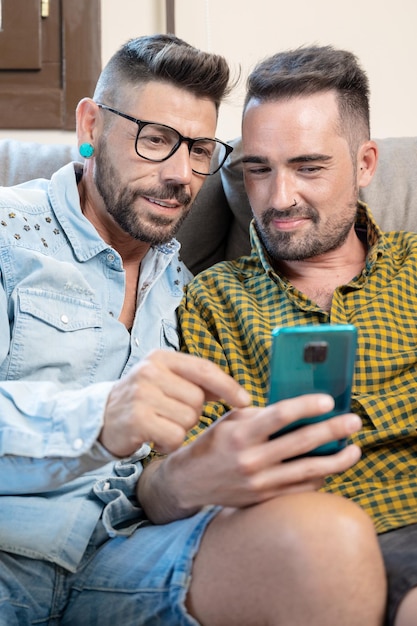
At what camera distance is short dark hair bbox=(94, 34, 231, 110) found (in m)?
1.45

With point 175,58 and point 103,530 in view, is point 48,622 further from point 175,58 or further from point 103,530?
point 175,58

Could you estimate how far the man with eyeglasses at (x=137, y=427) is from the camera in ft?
3.07

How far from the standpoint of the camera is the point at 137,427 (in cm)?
93

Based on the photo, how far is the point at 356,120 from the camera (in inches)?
65.9

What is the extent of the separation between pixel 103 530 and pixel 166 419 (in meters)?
0.31

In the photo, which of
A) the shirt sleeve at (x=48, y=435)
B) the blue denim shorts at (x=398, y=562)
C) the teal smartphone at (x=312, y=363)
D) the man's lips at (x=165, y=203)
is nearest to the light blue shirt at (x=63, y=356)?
the shirt sleeve at (x=48, y=435)

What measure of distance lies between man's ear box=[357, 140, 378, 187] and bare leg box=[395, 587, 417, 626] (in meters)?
0.93

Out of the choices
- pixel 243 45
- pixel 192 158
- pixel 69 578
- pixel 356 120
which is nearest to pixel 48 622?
pixel 69 578

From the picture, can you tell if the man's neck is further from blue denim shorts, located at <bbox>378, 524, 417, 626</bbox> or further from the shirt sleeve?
the shirt sleeve

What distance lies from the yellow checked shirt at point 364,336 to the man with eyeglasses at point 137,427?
0.27 feet

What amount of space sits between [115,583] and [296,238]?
76 cm

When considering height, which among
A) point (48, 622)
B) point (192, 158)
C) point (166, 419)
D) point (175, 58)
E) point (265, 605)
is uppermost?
point (175, 58)

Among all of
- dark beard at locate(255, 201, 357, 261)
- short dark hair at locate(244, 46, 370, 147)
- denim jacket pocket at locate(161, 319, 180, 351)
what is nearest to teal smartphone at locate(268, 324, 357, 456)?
denim jacket pocket at locate(161, 319, 180, 351)

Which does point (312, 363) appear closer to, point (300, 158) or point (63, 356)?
point (63, 356)
